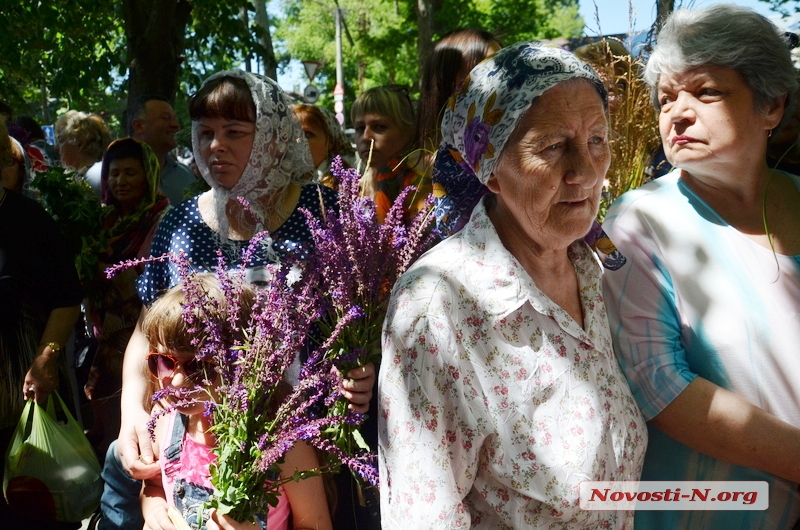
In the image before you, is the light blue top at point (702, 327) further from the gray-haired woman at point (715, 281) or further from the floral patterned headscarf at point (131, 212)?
the floral patterned headscarf at point (131, 212)

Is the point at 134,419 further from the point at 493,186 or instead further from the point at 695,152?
the point at 695,152

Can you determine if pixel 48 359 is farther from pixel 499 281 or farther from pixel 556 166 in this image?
pixel 556 166

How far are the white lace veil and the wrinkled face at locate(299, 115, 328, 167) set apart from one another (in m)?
2.06

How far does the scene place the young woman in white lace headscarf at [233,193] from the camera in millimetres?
2510

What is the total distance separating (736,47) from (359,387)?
130cm

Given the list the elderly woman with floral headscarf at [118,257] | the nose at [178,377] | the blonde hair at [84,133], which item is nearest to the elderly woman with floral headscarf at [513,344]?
the nose at [178,377]

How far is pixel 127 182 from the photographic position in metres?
4.54

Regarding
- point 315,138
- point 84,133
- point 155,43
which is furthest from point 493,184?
point 155,43

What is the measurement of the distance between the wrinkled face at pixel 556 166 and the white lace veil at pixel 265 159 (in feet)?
3.39

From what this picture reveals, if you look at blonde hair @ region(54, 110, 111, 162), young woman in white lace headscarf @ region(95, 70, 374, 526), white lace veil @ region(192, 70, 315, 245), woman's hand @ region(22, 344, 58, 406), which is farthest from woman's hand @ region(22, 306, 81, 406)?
blonde hair @ region(54, 110, 111, 162)

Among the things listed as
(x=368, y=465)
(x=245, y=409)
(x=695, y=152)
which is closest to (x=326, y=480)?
(x=368, y=465)

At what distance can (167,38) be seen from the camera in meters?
7.28

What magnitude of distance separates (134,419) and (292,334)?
84cm

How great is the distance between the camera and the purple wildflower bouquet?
176 centimetres
